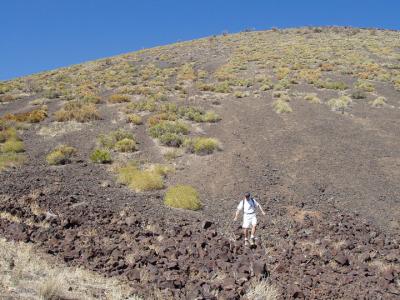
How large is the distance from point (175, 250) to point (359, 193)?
8.73 meters

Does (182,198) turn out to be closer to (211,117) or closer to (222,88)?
(211,117)

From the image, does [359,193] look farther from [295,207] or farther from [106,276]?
[106,276]

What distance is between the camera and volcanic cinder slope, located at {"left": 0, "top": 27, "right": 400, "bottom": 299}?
10352 mm

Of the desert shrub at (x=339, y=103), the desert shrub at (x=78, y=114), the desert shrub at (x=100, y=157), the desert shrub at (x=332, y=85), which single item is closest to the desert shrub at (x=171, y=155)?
the desert shrub at (x=100, y=157)

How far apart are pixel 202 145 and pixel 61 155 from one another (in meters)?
5.89

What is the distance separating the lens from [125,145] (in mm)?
21281

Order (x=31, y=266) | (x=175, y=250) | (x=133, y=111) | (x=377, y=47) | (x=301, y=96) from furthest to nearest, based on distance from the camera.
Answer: (x=377, y=47) < (x=301, y=96) < (x=133, y=111) < (x=175, y=250) < (x=31, y=266)

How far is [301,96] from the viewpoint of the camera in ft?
103

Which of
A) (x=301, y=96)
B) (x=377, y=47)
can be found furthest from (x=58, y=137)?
(x=377, y=47)

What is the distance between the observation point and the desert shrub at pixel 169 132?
21969 mm

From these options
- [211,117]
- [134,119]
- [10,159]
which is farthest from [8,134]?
[211,117]

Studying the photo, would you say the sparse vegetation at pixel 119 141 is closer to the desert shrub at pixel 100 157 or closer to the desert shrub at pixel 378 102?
the desert shrub at pixel 100 157

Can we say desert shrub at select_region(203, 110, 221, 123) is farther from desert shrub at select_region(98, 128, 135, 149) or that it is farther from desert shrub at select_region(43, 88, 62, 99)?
desert shrub at select_region(43, 88, 62, 99)

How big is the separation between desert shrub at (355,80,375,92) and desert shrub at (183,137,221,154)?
15321 millimetres
